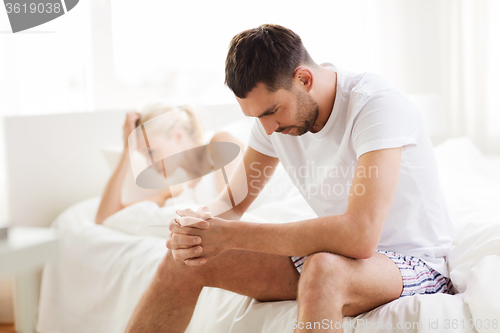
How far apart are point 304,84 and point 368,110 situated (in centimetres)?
14

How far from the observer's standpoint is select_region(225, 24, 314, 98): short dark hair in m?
0.90

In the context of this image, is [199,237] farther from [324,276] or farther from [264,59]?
[264,59]

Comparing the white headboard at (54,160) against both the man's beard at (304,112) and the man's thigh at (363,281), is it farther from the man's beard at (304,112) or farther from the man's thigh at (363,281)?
the man's thigh at (363,281)

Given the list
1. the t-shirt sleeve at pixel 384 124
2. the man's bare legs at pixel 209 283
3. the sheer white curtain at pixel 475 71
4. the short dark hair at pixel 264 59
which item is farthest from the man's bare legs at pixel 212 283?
the sheer white curtain at pixel 475 71

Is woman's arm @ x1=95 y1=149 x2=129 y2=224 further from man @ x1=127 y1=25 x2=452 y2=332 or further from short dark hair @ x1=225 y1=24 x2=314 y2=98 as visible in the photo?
short dark hair @ x1=225 y1=24 x2=314 y2=98

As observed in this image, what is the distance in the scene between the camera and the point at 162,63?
2.41 meters

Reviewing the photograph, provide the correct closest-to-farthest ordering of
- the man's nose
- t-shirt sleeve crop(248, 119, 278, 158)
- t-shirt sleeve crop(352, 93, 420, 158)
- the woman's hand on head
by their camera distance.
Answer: t-shirt sleeve crop(352, 93, 420, 158), the man's nose, t-shirt sleeve crop(248, 119, 278, 158), the woman's hand on head

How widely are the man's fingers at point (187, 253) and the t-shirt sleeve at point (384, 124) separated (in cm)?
37

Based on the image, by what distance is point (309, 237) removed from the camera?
2.80ft

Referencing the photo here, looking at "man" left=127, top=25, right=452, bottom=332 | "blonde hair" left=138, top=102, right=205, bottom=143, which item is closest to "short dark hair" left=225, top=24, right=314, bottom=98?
"man" left=127, top=25, right=452, bottom=332

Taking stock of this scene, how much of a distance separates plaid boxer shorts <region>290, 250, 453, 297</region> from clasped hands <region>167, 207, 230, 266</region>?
21cm

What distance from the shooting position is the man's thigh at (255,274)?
994mm

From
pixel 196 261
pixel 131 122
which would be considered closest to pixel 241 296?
pixel 196 261

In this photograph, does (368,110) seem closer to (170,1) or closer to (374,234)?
(374,234)
